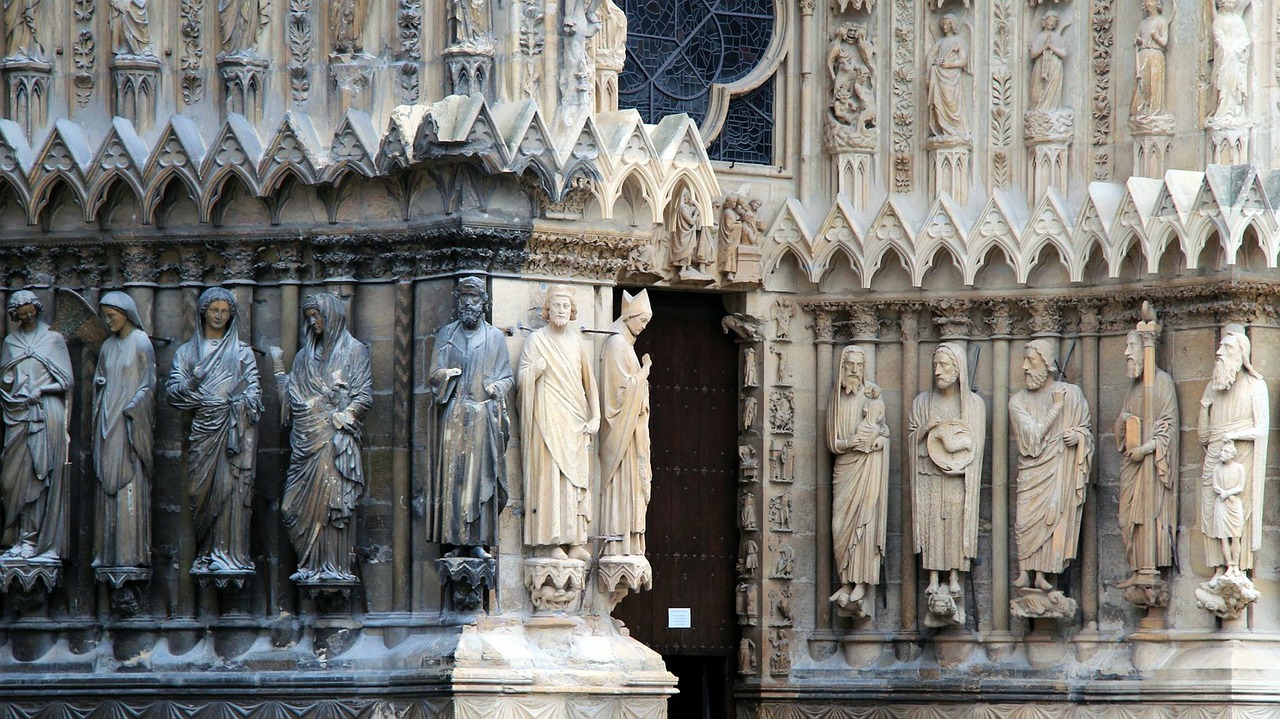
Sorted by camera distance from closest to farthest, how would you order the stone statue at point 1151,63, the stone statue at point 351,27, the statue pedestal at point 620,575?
the statue pedestal at point 620,575
the stone statue at point 351,27
the stone statue at point 1151,63

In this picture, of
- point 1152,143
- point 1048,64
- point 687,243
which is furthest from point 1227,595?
point 687,243

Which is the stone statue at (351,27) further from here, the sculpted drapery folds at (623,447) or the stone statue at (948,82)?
the stone statue at (948,82)

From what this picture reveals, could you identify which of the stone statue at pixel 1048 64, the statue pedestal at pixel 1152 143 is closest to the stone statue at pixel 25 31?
the stone statue at pixel 1048 64

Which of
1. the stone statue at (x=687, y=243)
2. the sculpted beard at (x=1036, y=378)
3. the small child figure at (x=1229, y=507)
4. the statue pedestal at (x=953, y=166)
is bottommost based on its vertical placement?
the small child figure at (x=1229, y=507)

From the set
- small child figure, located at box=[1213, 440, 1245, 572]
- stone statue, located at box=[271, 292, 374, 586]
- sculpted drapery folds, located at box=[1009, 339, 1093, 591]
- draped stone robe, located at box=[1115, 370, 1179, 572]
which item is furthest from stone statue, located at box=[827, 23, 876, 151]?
stone statue, located at box=[271, 292, 374, 586]

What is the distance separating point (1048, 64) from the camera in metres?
24.7

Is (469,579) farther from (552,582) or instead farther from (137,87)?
(137,87)

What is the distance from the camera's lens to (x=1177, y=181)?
2388 centimetres

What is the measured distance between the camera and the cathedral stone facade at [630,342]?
72.1ft

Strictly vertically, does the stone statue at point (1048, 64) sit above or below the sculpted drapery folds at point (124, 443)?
above

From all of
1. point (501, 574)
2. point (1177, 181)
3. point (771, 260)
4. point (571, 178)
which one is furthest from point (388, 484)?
point (1177, 181)

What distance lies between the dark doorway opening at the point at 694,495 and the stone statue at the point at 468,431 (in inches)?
127

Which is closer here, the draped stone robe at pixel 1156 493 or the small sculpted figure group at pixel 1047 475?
the small sculpted figure group at pixel 1047 475

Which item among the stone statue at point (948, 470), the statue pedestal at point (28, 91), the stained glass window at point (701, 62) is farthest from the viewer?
the stained glass window at point (701, 62)
